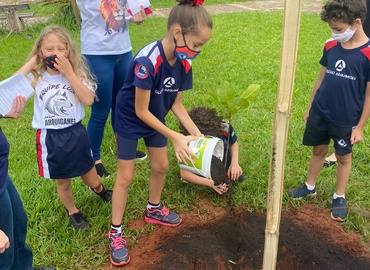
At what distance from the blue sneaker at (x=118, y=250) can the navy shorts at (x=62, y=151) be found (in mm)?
439

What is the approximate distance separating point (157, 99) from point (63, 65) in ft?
1.80

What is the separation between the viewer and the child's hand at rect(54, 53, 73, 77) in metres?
2.22

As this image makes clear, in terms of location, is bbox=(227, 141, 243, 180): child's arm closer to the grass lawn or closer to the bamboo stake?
the grass lawn

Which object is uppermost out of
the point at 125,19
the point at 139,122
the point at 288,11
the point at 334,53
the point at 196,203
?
the point at 288,11

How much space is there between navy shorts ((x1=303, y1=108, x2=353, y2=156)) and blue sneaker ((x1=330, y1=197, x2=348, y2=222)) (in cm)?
35

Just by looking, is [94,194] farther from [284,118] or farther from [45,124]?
[284,118]

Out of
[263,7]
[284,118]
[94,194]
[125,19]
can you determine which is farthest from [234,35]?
[284,118]

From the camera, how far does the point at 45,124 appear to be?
2.30 metres

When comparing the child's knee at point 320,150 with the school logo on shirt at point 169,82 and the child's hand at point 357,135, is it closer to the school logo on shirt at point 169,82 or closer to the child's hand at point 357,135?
the child's hand at point 357,135

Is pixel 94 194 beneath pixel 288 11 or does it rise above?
beneath

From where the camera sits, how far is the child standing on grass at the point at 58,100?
2279 mm

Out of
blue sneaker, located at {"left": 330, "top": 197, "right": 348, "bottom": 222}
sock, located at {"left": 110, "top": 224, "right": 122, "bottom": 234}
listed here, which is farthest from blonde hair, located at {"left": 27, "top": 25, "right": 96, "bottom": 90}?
blue sneaker, located at {"left": 330, "top": 197, "right": 348, "bottom": 222}

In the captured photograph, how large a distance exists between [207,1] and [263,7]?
199 centimetres

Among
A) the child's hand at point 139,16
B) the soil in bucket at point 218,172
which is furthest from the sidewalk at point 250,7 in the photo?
the soil in bucket at point 218,172
